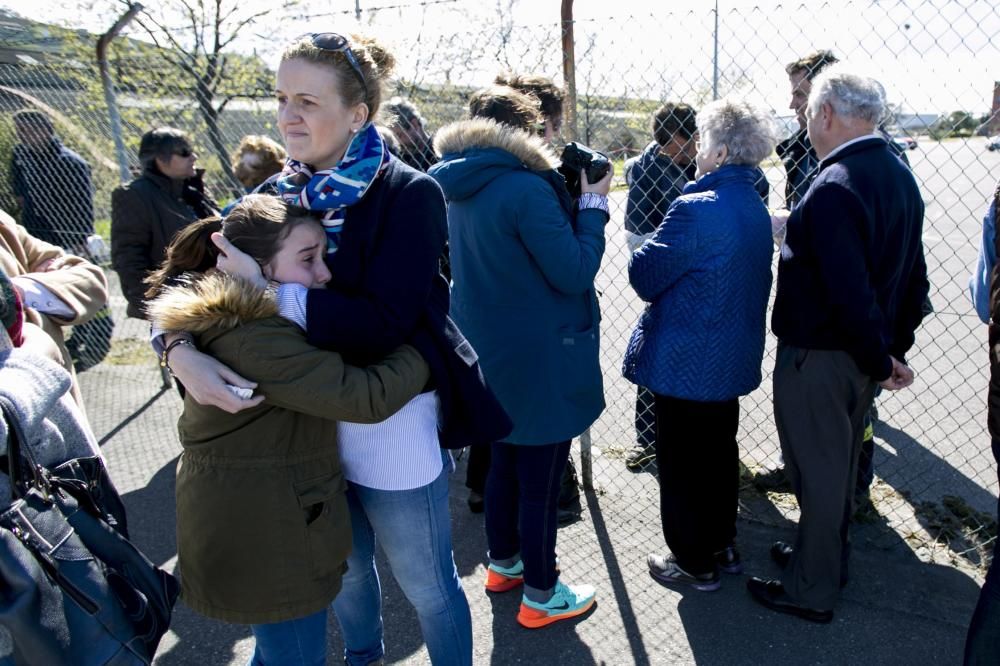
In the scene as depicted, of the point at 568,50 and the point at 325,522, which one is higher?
the point at 568,50

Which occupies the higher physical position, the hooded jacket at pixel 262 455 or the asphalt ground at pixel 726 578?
the hooded jacket at pixel 262 455

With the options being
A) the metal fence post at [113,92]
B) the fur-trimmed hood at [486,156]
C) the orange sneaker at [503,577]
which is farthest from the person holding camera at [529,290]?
the metal fence post at [113,92]

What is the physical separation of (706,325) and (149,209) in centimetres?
302

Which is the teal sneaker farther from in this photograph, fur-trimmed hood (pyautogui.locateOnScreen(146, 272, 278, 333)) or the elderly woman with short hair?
fur-trimmed hood (pyautogui.locateOnScreen(146, 272, 278, 333))

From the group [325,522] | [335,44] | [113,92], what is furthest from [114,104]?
[325,522]

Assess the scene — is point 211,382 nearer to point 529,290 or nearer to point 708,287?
point 529,290

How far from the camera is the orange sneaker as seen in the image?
2902 mm

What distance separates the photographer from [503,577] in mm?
2910

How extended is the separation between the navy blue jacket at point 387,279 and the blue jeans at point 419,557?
319 millimetres

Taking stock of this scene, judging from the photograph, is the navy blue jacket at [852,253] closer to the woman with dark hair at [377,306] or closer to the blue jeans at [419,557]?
the woman with dark hair at [377,306]

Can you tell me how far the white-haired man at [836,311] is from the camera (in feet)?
7.50

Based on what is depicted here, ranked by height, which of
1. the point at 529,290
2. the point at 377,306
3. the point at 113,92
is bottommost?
the point at 529,290

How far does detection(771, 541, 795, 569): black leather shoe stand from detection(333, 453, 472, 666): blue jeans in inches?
59.0

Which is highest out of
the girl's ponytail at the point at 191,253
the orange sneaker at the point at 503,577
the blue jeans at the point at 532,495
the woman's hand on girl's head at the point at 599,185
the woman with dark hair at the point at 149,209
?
the woman's hand on girl's head at the point at 599,185
